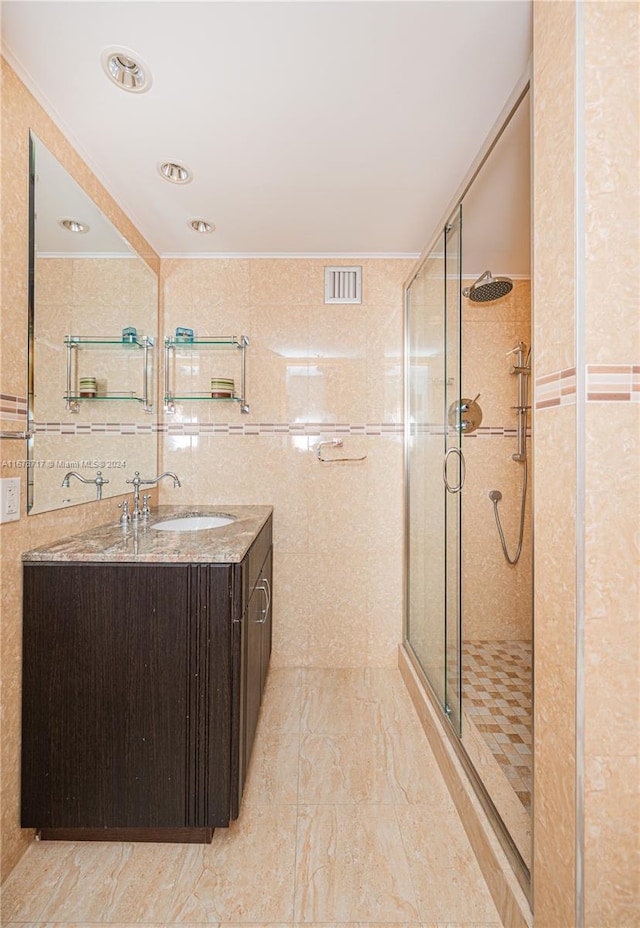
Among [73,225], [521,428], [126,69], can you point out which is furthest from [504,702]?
[126,69]

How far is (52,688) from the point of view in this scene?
154 centimetres

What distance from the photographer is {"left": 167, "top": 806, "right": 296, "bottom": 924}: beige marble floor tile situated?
134 cm

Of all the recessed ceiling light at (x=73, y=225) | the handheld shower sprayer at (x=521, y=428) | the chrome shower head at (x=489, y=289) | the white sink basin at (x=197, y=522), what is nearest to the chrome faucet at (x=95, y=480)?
the white sink basin at (x=197, y=522)

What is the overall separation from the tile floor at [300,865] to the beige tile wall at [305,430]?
2.88 ft

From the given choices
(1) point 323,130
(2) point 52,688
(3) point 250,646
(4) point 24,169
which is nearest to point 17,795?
(2) point 52,688

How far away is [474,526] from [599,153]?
2.21 meters

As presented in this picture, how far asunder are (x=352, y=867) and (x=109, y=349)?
2.12 meters

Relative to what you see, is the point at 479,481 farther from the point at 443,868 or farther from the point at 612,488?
the point at 612,488

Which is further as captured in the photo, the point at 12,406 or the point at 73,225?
the point at 73,225

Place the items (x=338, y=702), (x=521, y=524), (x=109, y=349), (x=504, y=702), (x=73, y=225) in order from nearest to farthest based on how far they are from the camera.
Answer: (x=73, y=225) → (x=109, y=349) → (x=504, y=702) → (x=338, y=702) → (x=521, y=524)

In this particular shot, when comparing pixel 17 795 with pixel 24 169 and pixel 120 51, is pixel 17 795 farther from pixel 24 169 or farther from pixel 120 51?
pixel 120 51

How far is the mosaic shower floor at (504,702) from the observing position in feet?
5.79

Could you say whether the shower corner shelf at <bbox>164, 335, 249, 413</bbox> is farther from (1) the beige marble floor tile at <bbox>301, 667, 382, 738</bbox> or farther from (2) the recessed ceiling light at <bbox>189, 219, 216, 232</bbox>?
(1) the beige marble floor tile at <bbox>301, 667, 382, 738</bbox>

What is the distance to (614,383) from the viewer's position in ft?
3.22
